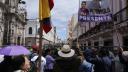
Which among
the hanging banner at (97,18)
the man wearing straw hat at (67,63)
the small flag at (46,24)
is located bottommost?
the man wearing straw hat at (67,63)

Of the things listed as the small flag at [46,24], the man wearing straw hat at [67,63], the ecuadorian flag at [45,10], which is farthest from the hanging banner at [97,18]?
the man wearing straw hat at [67,63]

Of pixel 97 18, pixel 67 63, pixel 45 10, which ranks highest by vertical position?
pixel 45 10

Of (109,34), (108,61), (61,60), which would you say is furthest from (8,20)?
(61,60)

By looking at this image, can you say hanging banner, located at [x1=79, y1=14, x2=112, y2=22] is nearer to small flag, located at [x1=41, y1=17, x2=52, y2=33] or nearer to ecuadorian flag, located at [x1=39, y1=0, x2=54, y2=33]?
small flag, located at [x1=41, y1=17, x2=52, y2=33]

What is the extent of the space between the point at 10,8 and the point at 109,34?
33.2m

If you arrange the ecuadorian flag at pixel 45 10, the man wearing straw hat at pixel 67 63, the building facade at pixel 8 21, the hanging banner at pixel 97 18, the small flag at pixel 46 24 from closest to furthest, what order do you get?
the man wearing straw hat at pixel 67 63, the ecuadorian flag at pixel 45 10, the small flag at pixel 46 24, the hanging banner at pixel 97 18, the building facade at pixel 8 21

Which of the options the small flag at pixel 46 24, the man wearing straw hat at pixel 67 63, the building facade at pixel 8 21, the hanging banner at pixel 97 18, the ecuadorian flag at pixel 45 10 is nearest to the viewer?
the man wearing straw hat at pixel 67 63

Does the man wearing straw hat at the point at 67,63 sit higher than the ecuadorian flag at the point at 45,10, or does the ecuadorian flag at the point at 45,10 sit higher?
the ecuadorian flag at the point at 45,10

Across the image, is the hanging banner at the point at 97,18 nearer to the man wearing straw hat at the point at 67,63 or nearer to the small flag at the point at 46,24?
the small flag at the point at 46,24

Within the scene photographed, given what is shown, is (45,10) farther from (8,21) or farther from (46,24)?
(8,21)

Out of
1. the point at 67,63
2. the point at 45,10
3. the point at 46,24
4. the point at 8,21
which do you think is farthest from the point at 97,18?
the point at 8,21

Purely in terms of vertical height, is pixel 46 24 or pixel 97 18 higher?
pixel 97 18

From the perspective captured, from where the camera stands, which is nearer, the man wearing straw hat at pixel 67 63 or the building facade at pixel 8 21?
the man wearing straw hat at pixel 67 63

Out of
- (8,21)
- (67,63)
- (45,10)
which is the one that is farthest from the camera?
(8,21)
